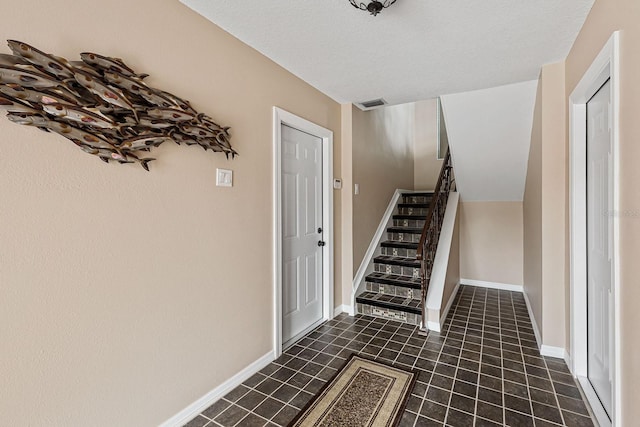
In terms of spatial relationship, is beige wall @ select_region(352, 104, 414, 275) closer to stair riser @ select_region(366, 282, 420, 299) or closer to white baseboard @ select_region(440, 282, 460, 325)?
stair riser @ select_region(366, 282, 420, 299)

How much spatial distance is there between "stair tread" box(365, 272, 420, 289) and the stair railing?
21 cm

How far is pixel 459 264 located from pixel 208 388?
162 inches

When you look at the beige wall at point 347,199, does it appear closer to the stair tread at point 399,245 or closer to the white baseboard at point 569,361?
the stair tread at point 399,245

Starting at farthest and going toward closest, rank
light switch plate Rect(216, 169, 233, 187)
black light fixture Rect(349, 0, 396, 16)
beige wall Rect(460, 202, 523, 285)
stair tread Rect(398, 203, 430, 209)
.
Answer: stair tread Rect(398, 203, 430, 209), beige wall Rect(460, 202, 523, 285), light switch plate Rect(216, 169, 233, 187), black light fixture Rect(349, 0, 396, 16)

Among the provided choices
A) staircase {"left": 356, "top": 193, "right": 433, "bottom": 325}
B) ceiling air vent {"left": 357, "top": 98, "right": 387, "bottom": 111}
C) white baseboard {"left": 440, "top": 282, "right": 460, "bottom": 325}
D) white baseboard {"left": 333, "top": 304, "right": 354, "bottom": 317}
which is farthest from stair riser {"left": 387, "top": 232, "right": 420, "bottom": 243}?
ceiling air vent {"left": 357, "top": 98, "right": 387, "bottom": 111}

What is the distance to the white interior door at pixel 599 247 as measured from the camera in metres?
1.71

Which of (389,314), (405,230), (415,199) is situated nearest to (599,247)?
(389,314)

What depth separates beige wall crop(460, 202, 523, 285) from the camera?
14.6 ft

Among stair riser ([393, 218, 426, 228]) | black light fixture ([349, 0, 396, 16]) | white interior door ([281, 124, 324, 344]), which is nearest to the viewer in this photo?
black light fixture ([349, 0, 396, 16])

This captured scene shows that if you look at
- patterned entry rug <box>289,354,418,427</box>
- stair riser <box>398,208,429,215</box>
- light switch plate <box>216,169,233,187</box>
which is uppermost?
light switch plate <box>216,169,233,187</box>

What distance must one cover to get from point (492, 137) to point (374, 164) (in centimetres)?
145

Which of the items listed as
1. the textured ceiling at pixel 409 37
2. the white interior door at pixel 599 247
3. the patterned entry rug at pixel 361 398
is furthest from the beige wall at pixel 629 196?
the patterned entry rug at pixel 361 398

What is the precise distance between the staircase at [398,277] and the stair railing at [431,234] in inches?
8.4

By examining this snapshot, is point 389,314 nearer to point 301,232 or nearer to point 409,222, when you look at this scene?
point 301,232
